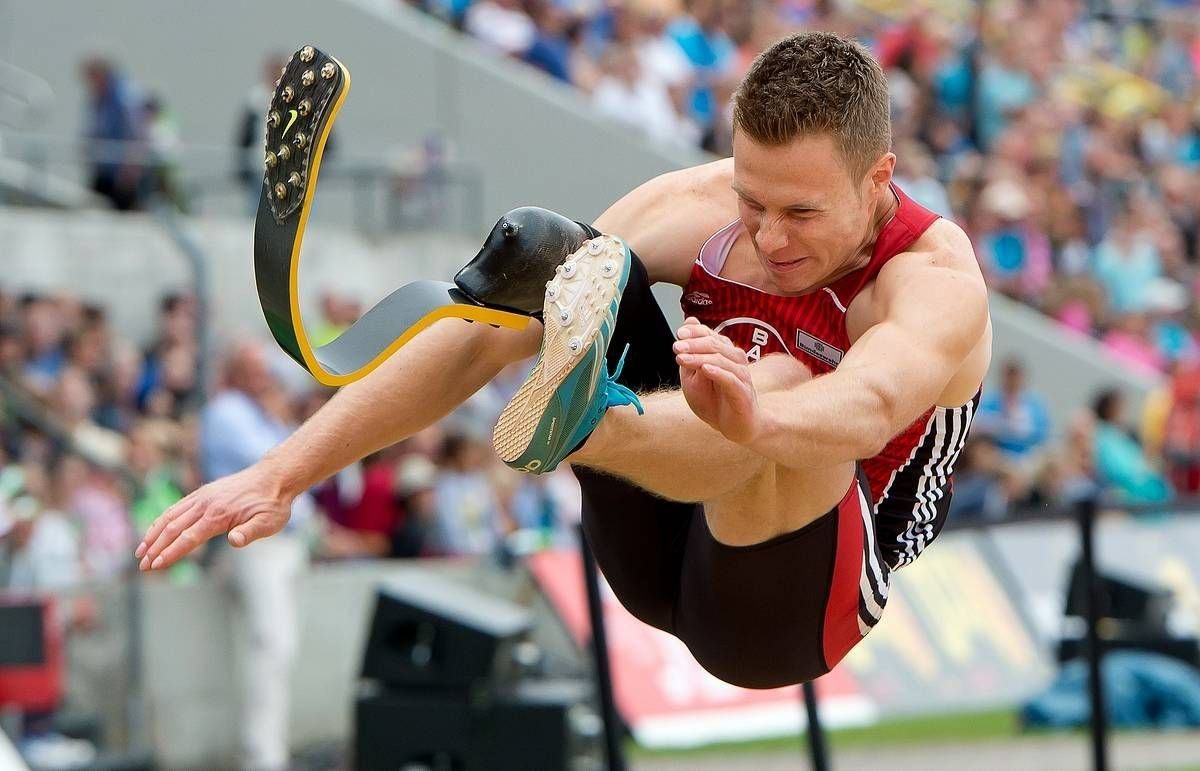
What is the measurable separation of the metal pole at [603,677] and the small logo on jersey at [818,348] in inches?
72.3

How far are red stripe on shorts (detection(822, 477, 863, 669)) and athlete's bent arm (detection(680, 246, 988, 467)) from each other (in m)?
0.44

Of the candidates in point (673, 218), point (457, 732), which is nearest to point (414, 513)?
point (457, 732)

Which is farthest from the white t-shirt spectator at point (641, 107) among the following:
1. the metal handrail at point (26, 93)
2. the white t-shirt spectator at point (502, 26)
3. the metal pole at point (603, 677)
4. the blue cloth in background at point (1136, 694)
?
the metal pole at point (603, 677)

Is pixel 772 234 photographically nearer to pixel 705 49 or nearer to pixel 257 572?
pixel 257 572

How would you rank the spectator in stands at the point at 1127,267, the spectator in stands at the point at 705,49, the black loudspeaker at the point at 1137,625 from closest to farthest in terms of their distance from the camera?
1. the black loudspeaker at the point at 1137,625
2. the spectator in stands at the point at 705,49
3. the spectator in stands at the point at 1127,267

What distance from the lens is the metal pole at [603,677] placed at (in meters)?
5.57

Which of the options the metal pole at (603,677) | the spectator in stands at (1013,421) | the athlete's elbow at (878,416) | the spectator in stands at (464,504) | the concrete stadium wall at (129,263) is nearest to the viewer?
the athlete's elbow at (878,416)

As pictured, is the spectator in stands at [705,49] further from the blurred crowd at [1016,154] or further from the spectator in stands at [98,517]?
the spectator in stands at [98,517]

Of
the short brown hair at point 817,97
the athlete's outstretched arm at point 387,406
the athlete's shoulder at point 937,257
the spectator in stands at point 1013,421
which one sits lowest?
the spectator in stands at point 1013,421

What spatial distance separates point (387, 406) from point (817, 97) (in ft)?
3.59

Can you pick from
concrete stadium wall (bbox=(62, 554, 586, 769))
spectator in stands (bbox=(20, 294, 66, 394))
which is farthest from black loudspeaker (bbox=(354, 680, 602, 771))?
spectator in stands (bbox=(20, 294, 66, 394))

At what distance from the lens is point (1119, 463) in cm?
1071

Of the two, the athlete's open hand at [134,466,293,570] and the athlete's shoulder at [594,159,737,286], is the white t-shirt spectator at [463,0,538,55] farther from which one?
the athlete's open hand at [134,466,293,570]

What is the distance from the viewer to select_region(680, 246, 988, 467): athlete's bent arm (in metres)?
3.03
